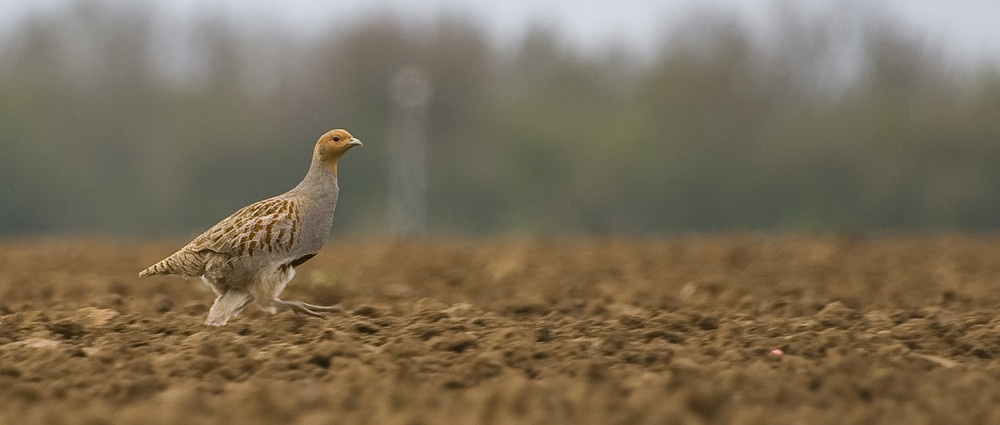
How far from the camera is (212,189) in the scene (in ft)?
138

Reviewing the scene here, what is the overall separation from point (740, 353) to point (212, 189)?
38006 mm

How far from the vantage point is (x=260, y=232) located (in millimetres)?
6102

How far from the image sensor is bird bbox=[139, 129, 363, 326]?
612 centimetres

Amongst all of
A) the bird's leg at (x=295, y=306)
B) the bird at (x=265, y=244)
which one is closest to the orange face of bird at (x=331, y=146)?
the bird at (x=265, y=244)

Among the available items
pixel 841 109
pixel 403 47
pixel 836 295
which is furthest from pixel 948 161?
pixel 836 295

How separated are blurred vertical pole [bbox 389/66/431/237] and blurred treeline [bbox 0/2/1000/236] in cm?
49

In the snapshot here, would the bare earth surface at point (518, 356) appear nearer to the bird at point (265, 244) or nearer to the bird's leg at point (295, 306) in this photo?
the bird's leg at point (295, 306)

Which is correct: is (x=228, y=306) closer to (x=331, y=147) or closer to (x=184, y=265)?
(x=184, y=265)

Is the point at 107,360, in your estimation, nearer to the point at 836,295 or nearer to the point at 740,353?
the point at 740,353

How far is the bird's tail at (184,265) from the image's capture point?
6.29 metres

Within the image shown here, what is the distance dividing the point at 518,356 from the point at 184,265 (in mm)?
1901

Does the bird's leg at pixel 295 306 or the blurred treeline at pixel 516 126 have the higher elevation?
the blurred treeline at pixel 516 126

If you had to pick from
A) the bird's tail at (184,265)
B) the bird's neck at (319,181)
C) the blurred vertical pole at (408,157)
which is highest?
the blurred vertical pole at (408,157)

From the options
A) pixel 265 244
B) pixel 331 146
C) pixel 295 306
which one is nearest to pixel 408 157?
pixel 295 306
